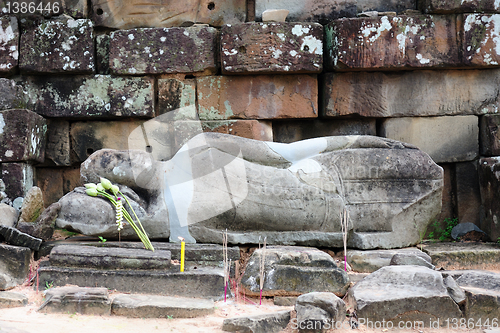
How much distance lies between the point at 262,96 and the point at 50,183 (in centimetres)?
238

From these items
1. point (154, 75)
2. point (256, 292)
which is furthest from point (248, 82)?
point (256, 292)

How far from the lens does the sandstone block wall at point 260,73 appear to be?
15.3 ft

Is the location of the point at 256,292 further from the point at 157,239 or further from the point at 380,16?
the point at 380,16

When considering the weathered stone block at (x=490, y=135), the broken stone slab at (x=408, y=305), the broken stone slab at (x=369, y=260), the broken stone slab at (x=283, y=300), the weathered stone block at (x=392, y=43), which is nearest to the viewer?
the broken stone slab at (x=408, y=305)

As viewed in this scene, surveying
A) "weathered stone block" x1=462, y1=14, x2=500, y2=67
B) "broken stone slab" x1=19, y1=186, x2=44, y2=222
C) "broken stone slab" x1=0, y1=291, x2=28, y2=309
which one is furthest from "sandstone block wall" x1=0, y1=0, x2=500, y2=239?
"broken stone slab" x1=0, y1=291, x2=28, y2=309

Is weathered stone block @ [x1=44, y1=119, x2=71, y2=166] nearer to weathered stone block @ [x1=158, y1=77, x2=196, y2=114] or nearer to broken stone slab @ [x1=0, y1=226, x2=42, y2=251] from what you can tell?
weathered stone block @ [x1=158, y1=77, x2=196, y2=114]

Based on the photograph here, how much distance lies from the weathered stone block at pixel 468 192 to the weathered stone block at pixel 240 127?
6.71ft

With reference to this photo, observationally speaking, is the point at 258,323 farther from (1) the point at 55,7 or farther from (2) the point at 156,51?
(1) the point at 55,7

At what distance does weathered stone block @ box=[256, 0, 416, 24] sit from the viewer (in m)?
4.98

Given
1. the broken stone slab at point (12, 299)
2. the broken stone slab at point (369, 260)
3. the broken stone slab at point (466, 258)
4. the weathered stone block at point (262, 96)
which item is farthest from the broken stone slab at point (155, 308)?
the weathered stone block at point (262, 96)

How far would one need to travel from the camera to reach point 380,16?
466 cm

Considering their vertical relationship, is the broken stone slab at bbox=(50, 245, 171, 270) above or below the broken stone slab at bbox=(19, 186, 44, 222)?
below

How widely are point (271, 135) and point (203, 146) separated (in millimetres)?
1136

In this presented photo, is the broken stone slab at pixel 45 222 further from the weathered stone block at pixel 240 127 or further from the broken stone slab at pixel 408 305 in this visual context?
the broken stone slab at pixel 408 305
